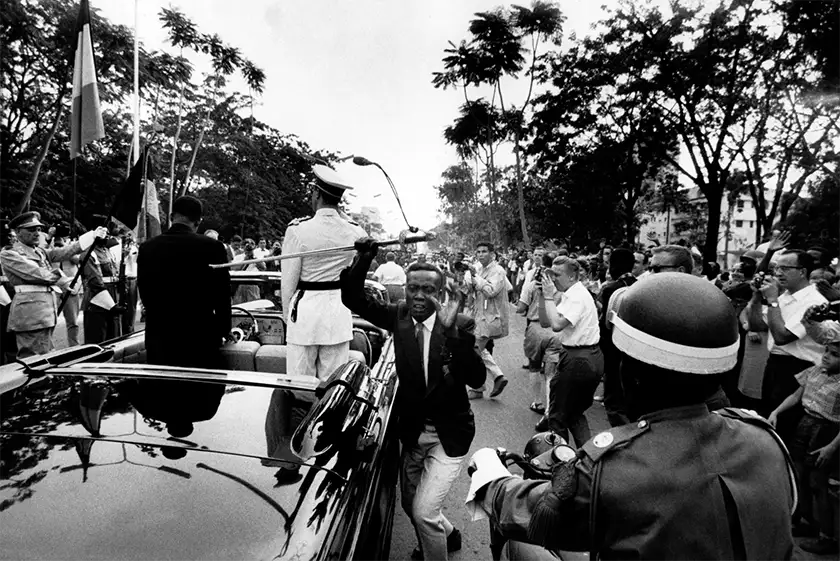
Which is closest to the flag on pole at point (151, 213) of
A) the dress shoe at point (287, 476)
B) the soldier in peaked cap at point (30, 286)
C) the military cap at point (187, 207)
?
the soldier in peaked cap at point (30, 286)

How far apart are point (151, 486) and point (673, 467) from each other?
1464 mm

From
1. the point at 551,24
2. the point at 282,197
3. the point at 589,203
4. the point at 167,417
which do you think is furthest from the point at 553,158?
the point at 167,417

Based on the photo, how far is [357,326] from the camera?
4.55 m

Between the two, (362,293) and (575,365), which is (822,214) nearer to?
(575,365)

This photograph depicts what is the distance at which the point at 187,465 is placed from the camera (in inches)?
64.7

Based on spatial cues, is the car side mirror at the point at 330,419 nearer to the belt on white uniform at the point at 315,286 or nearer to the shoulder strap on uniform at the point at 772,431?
the belt on white uniform at the point at 315,286

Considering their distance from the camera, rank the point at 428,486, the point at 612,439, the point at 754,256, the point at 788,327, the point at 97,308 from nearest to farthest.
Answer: the point at 612,439 → the point at 428,486 → the point at 788,327 → the point at 754,256 → the point at 97,308

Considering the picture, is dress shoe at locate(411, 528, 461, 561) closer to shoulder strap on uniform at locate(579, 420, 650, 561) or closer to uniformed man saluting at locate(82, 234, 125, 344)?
shoulder strap on uniform at locate(579, 420, 650, 561)

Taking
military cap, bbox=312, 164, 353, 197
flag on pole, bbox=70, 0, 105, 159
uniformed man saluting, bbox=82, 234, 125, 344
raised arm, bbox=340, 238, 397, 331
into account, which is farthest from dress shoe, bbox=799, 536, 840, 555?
flag on pole, bbox=70, 0, 105, 159

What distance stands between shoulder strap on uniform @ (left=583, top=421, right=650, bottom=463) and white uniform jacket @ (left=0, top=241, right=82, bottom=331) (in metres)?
6.60

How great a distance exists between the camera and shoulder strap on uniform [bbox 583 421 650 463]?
1158 mm

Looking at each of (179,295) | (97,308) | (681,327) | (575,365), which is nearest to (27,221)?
(97,308)

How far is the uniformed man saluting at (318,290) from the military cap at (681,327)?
7.50 ft

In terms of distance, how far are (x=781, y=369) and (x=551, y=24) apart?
2634 centimetres
